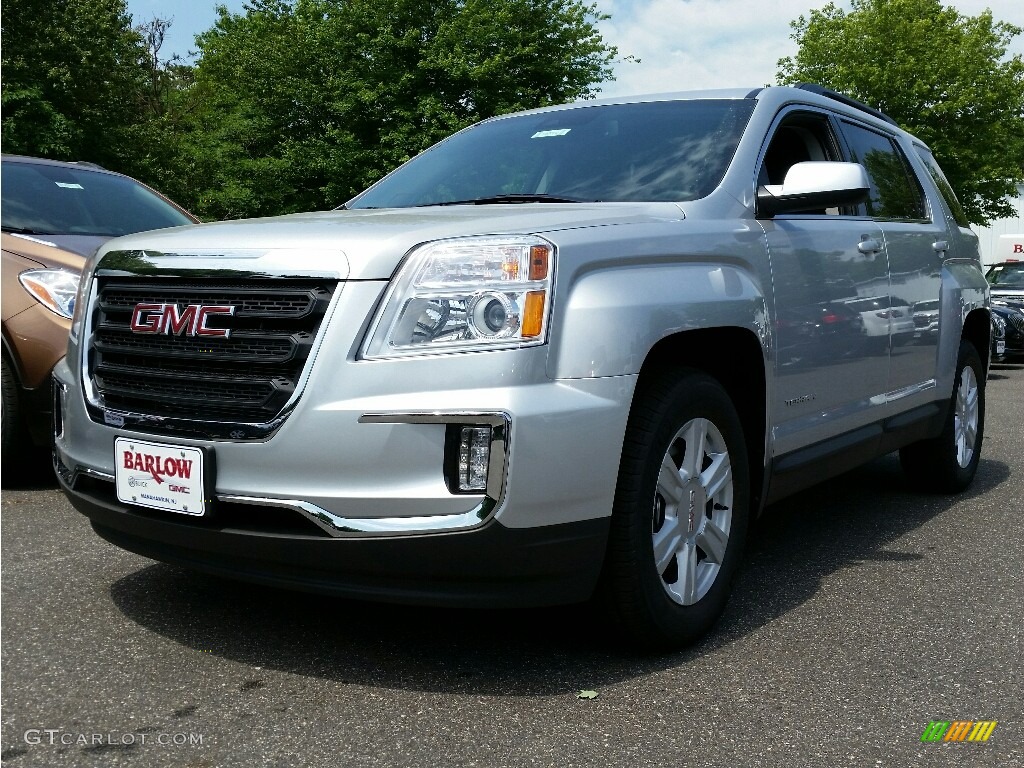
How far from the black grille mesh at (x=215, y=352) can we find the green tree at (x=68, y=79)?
24.4m

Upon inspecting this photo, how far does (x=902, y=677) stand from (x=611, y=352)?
4.21ft

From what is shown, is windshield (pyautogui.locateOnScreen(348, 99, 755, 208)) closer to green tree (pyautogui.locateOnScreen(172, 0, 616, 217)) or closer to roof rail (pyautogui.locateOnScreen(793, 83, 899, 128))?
roof rail (pyautogui.locateOnScreen(793, 83, 899, 128))

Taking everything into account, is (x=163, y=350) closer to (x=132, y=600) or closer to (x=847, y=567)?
(x=132, y=600)

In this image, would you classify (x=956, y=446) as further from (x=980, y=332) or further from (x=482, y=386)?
(x=482, y=386)

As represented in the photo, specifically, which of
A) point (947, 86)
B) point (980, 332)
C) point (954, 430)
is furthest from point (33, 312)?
point (947, 86)

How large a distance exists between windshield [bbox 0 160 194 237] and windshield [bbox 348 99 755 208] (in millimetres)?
2398

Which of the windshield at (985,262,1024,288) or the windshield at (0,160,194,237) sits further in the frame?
the windshield at (985,262,1024,288)

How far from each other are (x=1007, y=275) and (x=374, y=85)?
17.2 meters

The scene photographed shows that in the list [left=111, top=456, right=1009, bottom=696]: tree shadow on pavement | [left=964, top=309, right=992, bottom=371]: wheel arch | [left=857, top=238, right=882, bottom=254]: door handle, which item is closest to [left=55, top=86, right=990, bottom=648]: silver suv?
[left=111, top=456, right=1009, bottom=696]: tree shadow on pavement

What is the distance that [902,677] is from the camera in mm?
3105

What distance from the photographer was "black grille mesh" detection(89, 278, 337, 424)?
110 inches

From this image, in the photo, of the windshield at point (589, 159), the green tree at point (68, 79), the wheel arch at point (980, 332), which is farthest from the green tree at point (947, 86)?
the windshield at point (589, 159)

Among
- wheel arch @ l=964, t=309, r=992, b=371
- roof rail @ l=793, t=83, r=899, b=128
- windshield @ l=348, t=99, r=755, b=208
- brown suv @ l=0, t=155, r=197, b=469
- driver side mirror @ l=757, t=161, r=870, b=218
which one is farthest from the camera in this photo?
wheel arch @ l=964, t=309, r=992, b=371

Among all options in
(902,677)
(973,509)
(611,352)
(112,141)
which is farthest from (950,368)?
(112,141)
